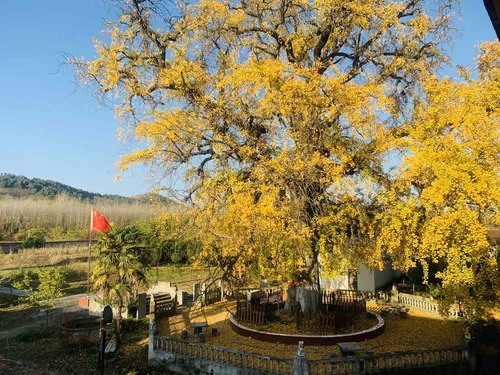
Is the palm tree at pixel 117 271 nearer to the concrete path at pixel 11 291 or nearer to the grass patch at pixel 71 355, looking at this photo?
the grass patch at pixel 71 355

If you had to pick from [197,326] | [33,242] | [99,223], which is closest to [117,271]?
[197,326]

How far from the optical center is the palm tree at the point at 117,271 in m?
Result: 16.2

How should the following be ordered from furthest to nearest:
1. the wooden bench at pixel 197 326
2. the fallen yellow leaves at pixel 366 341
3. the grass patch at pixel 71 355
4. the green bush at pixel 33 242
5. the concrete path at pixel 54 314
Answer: the green bush at pixel 33 242, the concrete path at pixel 54 314, the wooden bench at pixel 197 326, the fallen yellow leaves at pixel 366 341, the grass patch at pixel 71 355

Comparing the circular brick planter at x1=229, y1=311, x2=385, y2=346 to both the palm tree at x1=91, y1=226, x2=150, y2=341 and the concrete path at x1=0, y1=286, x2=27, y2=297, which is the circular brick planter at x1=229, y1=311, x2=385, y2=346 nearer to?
the palm tree at x1=91, y1=226, x2=150, y2=341

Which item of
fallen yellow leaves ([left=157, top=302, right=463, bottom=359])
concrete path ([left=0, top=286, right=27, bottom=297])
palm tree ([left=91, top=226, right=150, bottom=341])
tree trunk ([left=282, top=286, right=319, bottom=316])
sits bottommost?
concrete path ([left=0, top=286, right=27, bottom=297])

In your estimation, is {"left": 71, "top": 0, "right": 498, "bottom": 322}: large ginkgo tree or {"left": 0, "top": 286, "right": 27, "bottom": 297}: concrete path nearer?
{"left": 71, "top": 0, "right": 498, "bottom": 322}: large ginkgo tree

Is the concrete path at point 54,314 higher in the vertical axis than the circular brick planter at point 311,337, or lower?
lower

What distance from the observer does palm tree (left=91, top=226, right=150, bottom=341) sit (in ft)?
53.0

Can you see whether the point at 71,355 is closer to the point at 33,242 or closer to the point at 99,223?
the point at 99,223

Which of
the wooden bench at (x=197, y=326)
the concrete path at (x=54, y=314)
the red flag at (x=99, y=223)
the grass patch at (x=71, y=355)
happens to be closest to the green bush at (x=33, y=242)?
the concrete path at (x=54, y=314)

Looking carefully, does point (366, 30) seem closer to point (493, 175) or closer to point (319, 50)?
point (319, 50)

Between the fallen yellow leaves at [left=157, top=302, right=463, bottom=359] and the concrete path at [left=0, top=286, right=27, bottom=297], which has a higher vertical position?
the fallen yellow leaves at [left=157, top=302, right=463, bottom=359]

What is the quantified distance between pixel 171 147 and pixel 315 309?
957 centimetres

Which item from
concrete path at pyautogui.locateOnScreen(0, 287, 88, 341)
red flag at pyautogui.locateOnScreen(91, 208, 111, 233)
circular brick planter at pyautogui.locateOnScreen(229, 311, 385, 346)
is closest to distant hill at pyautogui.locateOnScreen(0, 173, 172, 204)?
concrete path at pyautogui.locateOnScreen(0, 287, 88, 341)
